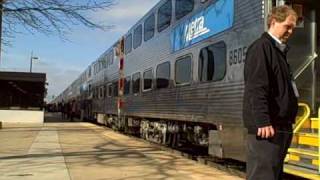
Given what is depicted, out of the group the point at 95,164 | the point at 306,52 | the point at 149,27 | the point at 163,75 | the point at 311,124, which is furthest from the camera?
the point at 149,27

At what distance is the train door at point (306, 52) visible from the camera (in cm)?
930

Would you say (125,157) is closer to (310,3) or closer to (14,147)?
(14,147)

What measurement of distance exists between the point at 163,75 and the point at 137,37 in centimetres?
557

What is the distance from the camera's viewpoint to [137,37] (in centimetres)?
2128

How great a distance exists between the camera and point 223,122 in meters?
10.6

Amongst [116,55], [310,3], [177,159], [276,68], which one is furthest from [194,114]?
[116,55]

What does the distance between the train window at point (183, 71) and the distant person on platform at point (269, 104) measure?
854cm

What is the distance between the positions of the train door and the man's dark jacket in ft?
15.4

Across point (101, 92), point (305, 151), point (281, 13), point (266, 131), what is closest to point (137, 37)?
point (101, 92)

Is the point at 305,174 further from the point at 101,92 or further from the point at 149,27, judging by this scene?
the point at 101,92

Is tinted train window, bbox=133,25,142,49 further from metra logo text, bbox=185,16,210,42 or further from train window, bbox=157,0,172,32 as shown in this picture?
metra logo text, bbox=185,16,210,42

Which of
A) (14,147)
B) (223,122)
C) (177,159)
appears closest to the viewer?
(223,122)

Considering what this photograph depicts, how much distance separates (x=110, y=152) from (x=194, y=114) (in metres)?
3.44

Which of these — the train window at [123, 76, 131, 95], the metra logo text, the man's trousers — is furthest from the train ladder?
the train window at [123, 76, 131, 95]
